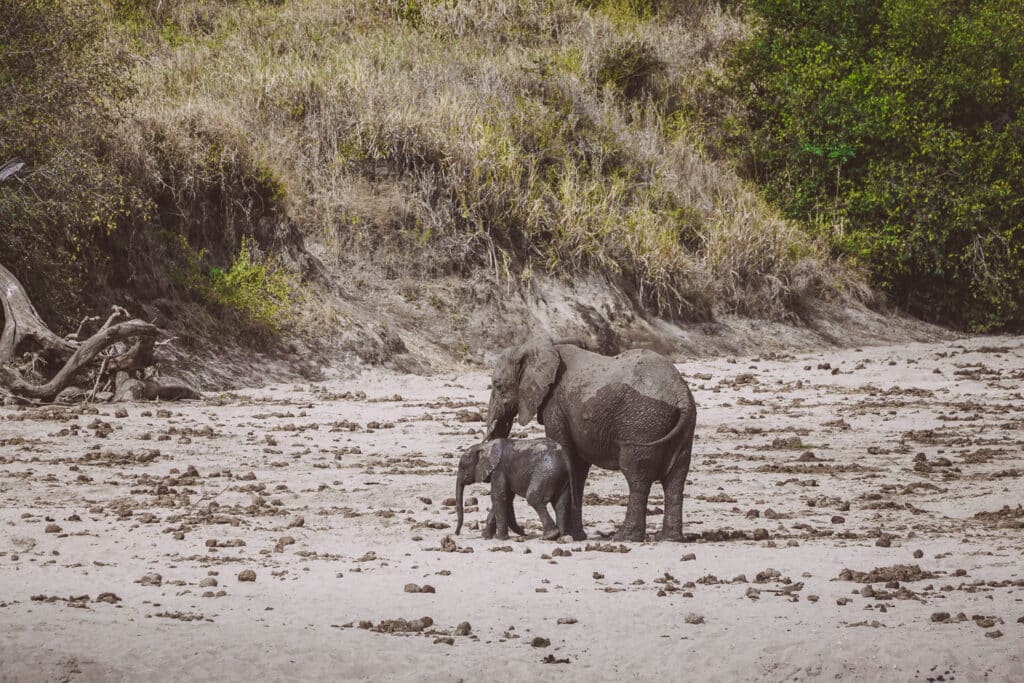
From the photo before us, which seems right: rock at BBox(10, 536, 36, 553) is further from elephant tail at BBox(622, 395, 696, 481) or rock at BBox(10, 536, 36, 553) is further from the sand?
elephant tail at BBox(622, 395, 696, 481)

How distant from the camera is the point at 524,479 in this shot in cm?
803

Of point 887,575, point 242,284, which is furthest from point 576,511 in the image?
point 242,284

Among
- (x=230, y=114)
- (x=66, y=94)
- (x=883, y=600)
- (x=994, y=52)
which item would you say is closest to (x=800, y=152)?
(x=994, y=52)

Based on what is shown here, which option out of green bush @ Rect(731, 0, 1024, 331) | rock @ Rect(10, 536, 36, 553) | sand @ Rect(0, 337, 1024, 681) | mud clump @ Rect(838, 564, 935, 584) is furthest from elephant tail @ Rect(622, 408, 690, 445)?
green bush @ Rect(731, 0, 1024, 331)

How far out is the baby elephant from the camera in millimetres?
7984

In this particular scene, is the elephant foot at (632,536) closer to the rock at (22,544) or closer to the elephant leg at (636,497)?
the elephant leg at (636,497)

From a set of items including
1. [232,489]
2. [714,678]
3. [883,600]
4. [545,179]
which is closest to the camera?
[714,678]

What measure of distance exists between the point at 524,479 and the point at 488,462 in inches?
10.1

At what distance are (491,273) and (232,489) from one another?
12147 mm

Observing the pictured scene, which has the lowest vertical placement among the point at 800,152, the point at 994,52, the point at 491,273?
the point at 491,273

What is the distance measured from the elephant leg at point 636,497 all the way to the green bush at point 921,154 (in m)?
19.5

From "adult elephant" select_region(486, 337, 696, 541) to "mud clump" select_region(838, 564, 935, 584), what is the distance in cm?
149

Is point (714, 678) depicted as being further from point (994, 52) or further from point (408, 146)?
point (994, 52)

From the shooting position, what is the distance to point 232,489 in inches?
369
